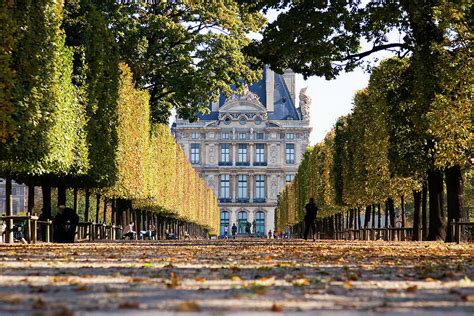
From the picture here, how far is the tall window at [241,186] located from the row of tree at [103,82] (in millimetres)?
111985

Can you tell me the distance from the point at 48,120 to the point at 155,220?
49891 millimetres

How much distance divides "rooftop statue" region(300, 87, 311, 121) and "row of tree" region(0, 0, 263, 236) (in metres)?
112

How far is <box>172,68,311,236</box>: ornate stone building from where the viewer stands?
552 feet

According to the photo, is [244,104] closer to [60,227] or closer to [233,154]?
[233,154]

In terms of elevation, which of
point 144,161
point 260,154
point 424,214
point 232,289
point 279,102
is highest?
point 279,102

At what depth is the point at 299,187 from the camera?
93375 mm

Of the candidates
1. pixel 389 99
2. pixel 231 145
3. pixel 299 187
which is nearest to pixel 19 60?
pixel 389 99

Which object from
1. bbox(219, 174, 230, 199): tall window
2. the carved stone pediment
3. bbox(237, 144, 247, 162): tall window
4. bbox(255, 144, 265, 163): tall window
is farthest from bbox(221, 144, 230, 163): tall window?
the carved stone pediment

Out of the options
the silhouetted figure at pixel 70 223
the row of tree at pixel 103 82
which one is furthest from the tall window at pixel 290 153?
the silhouetted figure at pixel 70 223

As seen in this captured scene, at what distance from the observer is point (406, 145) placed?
38.5 m

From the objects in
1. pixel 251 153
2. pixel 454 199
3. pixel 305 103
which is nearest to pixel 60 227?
pixel 454 199

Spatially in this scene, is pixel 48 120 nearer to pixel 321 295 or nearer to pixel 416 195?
pixel 321 295

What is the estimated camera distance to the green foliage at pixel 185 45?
44.6 metres

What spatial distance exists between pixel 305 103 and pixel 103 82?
133 m
